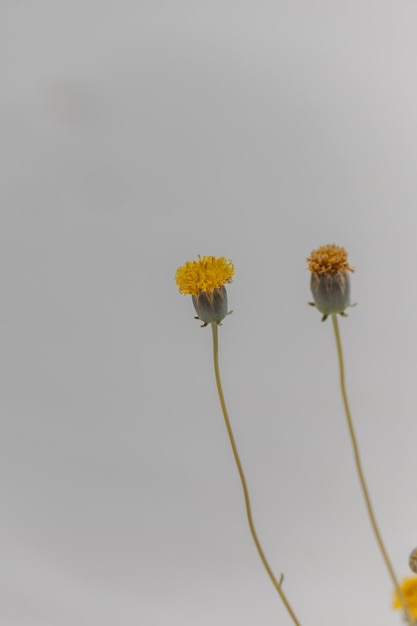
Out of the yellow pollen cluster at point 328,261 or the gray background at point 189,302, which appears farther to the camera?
the gray background at point 189,302

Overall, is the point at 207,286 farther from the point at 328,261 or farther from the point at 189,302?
the point at 189,302

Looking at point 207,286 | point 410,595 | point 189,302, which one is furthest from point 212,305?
point 189,302

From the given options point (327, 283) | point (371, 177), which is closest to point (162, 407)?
point (371, 177)

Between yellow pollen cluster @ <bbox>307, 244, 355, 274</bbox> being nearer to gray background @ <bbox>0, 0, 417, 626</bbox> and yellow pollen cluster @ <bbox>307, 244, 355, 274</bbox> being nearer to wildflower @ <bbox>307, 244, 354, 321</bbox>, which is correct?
wildflower @ <bbox>307, 244, 354, 321</bbox>

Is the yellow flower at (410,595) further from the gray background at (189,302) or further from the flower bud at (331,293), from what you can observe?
the gray background at (189,302)

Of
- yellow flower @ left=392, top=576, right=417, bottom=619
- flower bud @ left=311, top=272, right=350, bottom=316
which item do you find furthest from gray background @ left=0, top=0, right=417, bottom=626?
flower bud @ left=311, top=272, right=350, bottom=316

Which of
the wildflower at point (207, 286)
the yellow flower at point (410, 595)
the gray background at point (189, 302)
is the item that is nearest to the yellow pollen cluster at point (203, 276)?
the wildflower at point (207, 286)
